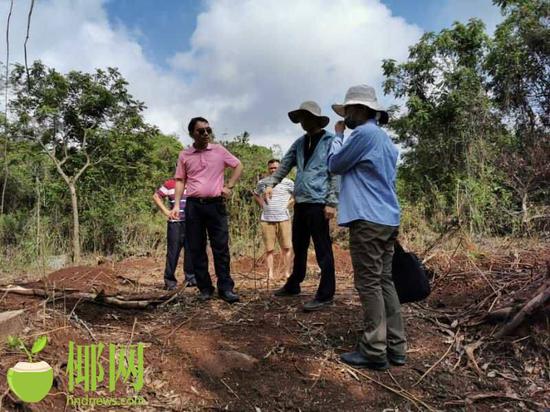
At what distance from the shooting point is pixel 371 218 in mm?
2615

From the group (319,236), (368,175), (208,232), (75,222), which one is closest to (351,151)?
(368,175)

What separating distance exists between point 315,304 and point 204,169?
58.5 inches

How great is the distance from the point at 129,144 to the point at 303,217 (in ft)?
27.1

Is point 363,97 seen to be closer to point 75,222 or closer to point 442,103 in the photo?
point 75,222

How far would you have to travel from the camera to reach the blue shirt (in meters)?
2.64

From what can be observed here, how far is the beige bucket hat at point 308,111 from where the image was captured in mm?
3553

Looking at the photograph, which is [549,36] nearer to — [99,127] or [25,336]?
[99,127]

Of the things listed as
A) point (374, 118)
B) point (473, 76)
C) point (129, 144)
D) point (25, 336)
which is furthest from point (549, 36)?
point (25, 336)

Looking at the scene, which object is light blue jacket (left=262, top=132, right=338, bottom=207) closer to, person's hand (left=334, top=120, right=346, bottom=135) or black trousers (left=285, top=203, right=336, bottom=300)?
black trousers (left=285, top=203, right=336, bottom=300)

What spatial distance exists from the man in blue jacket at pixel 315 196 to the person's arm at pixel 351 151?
779 millimetres

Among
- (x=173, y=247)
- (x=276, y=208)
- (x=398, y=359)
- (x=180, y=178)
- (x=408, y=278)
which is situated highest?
(x=180, y=178)

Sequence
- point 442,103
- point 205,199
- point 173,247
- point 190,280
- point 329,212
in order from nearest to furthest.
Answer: point 329,212 < point 205,199 < point 190,280 < point 173,247 < point 442,103

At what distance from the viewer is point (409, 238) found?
669cm

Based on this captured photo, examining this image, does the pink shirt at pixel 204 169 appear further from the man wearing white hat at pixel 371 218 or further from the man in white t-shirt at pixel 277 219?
the man wearing white hat at pixel 371 218
